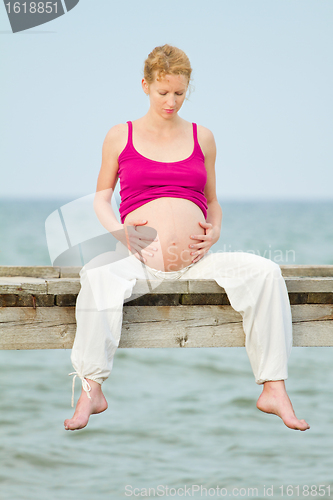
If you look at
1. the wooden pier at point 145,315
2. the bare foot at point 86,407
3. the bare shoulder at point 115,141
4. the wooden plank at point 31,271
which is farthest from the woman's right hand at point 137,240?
the wooden plank at point 31,271

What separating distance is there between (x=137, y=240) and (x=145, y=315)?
0.36 metres

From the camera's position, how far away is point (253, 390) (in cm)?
651

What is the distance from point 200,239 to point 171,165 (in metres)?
0.38

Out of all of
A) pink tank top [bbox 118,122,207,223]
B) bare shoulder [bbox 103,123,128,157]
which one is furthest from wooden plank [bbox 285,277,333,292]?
bare shoulder [bbox 103,123,128,157]

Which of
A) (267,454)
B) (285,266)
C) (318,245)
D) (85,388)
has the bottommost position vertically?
(318,245)

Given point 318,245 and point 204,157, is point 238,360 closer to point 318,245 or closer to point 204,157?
point 204,157

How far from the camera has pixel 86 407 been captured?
2244 millimetres

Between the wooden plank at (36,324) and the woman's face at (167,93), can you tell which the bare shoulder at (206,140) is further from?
the wooden plank at (36,324)

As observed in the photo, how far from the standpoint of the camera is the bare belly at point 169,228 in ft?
8.57

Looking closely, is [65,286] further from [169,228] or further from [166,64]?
[166,64]

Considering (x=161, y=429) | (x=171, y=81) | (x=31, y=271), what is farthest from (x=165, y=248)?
(x=161, y=429)

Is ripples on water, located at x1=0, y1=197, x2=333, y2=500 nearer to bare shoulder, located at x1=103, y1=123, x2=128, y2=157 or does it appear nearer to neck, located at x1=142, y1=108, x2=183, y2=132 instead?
bare shoulder, located at x1=103, y1=123, x2=128, y2=157

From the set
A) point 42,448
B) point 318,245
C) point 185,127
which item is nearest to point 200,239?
point 185,127

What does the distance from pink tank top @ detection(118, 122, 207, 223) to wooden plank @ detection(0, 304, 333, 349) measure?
0.56 meters
